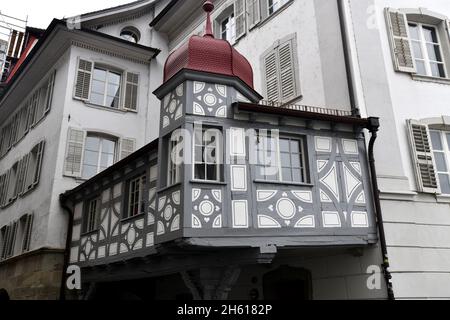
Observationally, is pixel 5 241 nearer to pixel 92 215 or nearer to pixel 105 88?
pixel 92 215

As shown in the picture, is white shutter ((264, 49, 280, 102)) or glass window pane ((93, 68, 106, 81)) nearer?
white shutter ((264, 49, 280, 102))

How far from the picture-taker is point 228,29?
15492mm

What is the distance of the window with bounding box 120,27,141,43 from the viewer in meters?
18.9

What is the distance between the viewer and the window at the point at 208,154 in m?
8.65

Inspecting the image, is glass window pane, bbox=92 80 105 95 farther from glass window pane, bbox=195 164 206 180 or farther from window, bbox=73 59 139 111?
glass window pane, bbox=195 164 206 180

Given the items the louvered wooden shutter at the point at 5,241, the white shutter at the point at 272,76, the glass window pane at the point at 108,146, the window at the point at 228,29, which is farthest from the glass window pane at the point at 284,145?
the louvered wooden shutter at the point at 5,241

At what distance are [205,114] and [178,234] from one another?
7.56 feet

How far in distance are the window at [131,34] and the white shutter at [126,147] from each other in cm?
481

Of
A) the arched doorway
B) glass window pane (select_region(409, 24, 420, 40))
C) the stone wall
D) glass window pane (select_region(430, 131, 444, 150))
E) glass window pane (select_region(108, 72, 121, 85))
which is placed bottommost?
the arched doorway

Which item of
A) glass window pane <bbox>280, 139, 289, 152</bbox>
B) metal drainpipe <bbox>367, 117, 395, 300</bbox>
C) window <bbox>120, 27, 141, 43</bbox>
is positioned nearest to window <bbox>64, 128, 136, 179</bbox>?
window <bbox>120, 27, 141, 43</bbox>

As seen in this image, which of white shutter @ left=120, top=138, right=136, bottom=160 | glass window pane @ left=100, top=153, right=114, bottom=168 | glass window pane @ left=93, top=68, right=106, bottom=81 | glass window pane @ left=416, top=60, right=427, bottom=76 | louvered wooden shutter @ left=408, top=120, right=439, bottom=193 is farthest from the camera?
glass window pane @ left=93, top=68, right=106, bottom=81

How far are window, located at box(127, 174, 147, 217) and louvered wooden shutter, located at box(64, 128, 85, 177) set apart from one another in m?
3.98

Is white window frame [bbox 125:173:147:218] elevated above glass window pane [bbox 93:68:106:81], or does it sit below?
below
